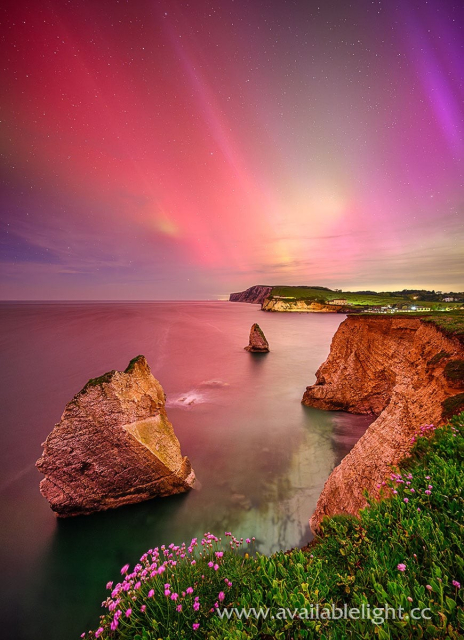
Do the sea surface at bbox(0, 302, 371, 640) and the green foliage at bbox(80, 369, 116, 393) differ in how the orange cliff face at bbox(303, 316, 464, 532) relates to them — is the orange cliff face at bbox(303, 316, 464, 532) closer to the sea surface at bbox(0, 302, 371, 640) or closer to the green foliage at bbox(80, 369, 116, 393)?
the sea surface at bbox(0, 302, 371, 640)

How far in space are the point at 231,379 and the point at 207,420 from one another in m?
12.1

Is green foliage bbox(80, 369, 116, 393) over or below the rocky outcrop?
below

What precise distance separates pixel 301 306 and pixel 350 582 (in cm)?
18734

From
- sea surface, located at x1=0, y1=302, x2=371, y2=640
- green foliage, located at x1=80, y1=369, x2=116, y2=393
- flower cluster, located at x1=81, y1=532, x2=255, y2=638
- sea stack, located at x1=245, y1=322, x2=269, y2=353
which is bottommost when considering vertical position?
sea surface, located at x1=0, y1=302, x2=371, y2=640

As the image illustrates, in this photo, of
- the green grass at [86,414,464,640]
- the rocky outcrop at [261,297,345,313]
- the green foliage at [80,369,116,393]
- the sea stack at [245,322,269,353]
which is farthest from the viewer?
the rocky outcrop at [261,297,345,313]

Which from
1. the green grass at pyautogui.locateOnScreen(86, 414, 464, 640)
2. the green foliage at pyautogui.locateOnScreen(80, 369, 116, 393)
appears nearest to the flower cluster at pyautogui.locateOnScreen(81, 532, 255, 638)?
the green grass at pyautogui.locateOnScreen(86, 414, 464, 640)

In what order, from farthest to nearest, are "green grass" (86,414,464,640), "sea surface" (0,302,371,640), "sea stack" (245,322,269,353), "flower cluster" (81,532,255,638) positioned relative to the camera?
"sea stack" (245,322,269,353) → "sea surface" (0,302,371,640) → "flower cluster" (81,532,255,638) → "green grass" (86,414,464,640)

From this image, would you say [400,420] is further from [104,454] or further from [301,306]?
[301,306]

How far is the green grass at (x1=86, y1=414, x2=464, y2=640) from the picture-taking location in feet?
8.14

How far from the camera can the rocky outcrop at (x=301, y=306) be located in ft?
555

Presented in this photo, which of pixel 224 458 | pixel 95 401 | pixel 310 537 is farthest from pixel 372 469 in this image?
pixel 95 401

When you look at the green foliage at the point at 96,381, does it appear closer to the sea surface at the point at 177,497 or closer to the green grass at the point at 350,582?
the sea surface at the point at 177,497

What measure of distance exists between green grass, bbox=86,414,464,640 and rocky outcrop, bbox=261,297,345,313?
172626 millimetres

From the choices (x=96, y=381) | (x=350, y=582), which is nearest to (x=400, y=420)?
(x=350, y=582)
